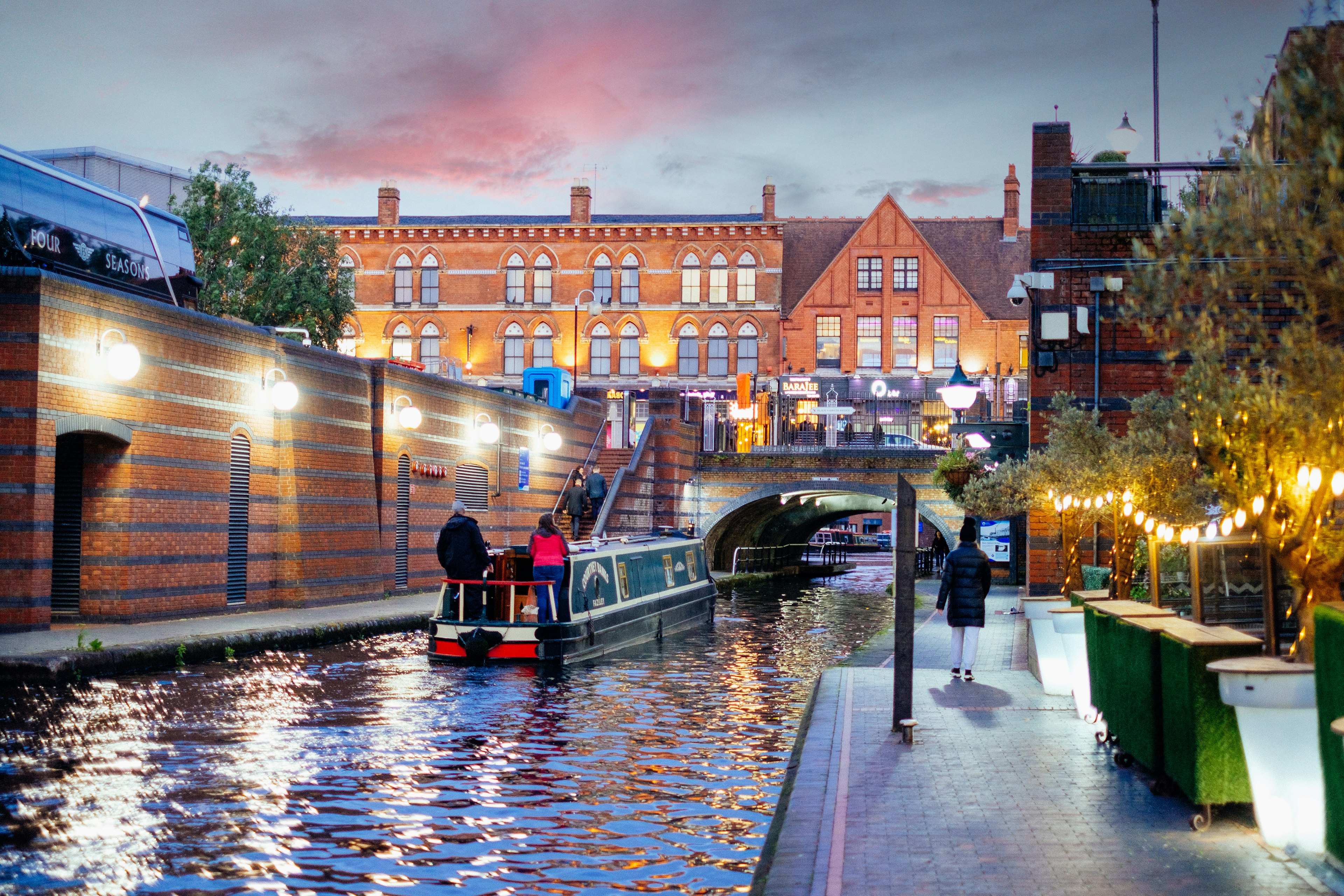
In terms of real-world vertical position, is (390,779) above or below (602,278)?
below

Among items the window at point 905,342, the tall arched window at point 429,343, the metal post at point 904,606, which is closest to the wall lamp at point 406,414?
the metal post at point 904,606

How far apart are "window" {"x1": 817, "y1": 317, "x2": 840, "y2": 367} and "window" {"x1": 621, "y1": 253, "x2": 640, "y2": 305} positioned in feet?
24.0

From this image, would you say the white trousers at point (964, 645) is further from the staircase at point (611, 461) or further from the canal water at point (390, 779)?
the staircase at point (611, 461)

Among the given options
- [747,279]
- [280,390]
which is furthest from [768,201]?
[280,390]

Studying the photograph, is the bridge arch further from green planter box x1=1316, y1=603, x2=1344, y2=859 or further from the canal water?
green planter box x1=1316, y1=603, x2=1344, y2=859

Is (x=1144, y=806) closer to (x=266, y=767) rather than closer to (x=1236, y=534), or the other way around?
(x=1236, y=534)

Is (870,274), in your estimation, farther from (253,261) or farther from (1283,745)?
(1283,745)

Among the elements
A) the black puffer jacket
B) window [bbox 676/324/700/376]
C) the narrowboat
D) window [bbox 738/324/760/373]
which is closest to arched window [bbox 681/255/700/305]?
window [bbox 676/324/700/376]

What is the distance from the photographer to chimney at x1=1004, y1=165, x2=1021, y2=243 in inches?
2266

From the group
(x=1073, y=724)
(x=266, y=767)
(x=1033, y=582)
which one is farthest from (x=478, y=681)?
(x=1033, y=582)

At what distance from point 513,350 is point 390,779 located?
146ft

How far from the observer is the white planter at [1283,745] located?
6504 mm

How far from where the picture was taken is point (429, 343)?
54.0m

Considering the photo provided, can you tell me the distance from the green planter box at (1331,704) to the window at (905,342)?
156 ft
